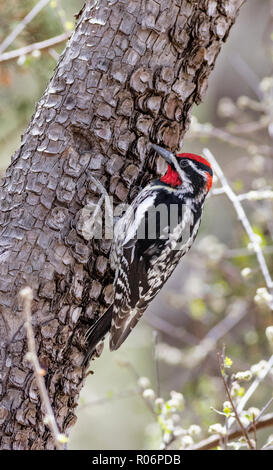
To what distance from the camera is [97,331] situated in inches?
120

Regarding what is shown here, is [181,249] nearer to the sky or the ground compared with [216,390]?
nearer to the sky

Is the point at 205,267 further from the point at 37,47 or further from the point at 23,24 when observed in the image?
the point at 23,24

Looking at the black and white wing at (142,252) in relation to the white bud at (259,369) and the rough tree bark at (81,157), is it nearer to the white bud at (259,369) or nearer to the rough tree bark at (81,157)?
the rough tree bark at (81,157)

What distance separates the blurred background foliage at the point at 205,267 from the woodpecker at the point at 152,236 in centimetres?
61

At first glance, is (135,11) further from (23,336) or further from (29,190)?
(23,336)

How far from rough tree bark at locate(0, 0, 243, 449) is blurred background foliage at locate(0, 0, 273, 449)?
978mm

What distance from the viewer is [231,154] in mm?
7738

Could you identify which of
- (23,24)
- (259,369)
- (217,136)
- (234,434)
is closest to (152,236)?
(259,369)

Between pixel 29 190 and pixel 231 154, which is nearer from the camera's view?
pixel 29 190

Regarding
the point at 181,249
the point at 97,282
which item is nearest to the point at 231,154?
the point at 181,249

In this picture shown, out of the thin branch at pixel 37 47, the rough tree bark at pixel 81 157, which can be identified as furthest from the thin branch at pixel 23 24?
the rough tree bark at pixel 81 157

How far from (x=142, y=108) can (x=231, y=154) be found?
15.6 feet

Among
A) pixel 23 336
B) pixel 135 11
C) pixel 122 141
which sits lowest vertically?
pixel 23 336
